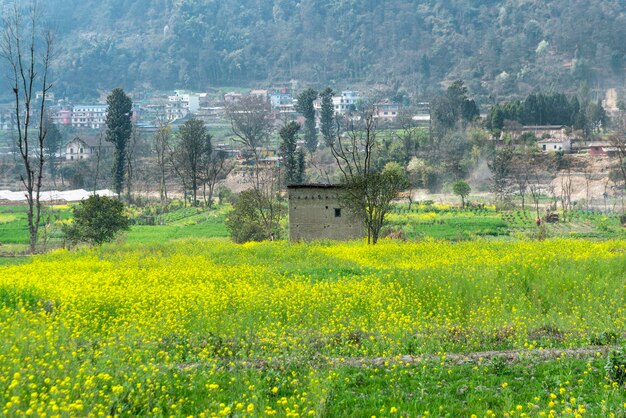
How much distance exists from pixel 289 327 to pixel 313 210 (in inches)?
797

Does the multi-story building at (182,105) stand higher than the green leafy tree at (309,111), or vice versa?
the multi-story building at (182,105)

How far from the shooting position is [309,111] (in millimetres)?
102312

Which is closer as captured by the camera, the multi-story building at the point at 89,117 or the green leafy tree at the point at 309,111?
the green leafy tree at the point at 309,111

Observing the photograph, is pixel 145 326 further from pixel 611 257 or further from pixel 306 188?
pixel 306 188

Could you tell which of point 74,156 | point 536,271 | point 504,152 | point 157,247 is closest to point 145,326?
point 536,271

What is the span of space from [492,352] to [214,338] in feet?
16.1

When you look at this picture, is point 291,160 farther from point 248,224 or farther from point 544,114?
point 544,114

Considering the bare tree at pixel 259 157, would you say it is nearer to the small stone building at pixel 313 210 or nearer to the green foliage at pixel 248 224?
the green foliage at pixel 248 224

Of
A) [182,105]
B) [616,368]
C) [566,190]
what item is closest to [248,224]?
[616,368]

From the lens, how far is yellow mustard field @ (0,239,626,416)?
31.4 ft

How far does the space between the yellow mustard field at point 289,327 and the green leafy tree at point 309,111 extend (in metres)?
75.5

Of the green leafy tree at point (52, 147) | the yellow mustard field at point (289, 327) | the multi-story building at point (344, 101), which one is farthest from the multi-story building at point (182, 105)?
the yellow mustard field at point (289, 327)

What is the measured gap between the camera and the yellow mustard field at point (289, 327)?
9.59 metres

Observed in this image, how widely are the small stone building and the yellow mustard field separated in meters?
8.12
